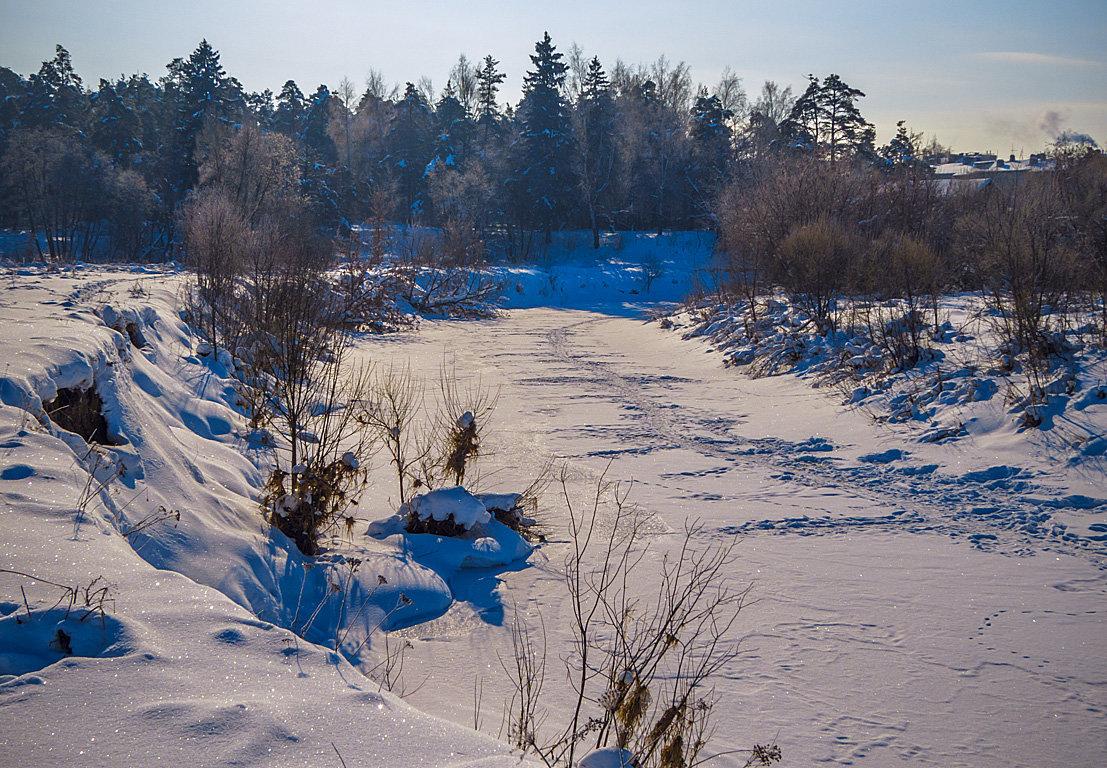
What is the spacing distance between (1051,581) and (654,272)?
120ft

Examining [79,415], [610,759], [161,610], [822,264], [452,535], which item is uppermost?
[822,264]

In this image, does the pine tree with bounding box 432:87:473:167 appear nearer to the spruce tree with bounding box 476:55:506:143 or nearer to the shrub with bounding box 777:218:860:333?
the spruce tree with bounding box 476:55:506:143

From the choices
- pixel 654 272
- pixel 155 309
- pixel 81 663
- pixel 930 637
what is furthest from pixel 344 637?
pixel 654 272

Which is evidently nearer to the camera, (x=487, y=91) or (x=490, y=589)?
(x=490, y=589)

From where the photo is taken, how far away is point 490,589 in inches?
221

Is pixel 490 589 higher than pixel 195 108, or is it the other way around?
pixel 195 108

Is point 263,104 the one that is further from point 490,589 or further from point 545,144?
point 490,589

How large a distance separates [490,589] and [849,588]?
2821 mm

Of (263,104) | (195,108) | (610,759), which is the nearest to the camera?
(610,759)

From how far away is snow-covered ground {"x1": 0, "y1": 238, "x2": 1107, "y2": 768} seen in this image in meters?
2.72

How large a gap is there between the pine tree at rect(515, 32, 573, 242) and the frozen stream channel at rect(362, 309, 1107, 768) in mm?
38199

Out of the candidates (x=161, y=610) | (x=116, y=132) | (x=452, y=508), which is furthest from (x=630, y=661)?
(x=116, y=132)

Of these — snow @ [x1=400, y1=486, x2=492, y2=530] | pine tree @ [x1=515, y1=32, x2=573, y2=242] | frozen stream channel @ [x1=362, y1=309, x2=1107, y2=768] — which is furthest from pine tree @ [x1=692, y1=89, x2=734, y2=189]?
snow @ [x1=400, y1=486, x2=492, y2=530]

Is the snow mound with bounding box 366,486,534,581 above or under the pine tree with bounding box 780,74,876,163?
under
